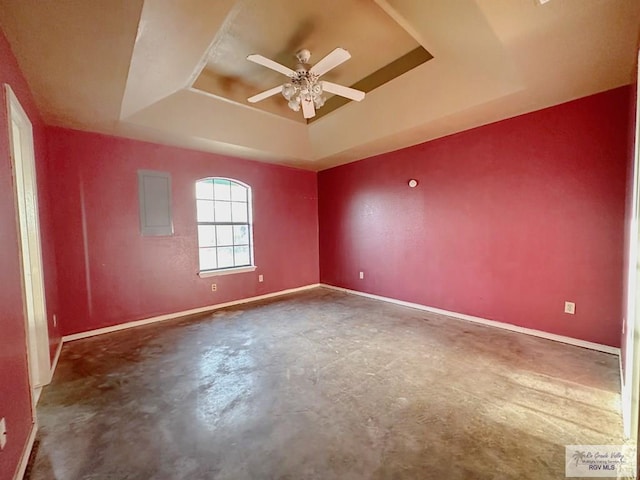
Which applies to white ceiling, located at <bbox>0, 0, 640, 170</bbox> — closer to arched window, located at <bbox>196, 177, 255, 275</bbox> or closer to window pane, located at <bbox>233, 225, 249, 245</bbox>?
arched window, located at <bbox>196, 177, 255, 275</bbox>

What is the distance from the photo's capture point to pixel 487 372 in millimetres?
2361

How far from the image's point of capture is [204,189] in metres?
4.36

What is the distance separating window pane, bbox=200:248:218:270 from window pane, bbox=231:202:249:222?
0.65 m

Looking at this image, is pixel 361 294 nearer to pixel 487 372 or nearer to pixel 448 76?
pixel 487 372

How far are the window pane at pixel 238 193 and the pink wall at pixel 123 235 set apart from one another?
6.7 inches

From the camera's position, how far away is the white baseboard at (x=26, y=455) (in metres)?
1.37

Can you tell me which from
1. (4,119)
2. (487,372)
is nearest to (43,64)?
(4,119)

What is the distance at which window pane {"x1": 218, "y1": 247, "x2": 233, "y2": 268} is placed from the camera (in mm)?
4594

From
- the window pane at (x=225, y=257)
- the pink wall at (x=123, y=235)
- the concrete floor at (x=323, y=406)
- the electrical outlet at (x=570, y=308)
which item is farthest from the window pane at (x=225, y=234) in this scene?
the electrical outlet at (x=570, y=308)

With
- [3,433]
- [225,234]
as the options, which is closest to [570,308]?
[3,433]

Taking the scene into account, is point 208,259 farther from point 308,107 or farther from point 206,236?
point 308,107

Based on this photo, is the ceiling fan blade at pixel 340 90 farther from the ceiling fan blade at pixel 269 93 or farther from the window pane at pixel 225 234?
the window pane at pixel 225 234

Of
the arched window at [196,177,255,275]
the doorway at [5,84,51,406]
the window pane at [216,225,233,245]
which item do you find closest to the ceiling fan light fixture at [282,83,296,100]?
the doorway at [5,84,51,406]

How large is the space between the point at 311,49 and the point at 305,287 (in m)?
4.01
